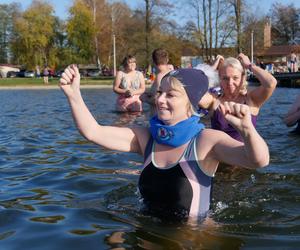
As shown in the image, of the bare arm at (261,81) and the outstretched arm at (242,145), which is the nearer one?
the outstretched arm at (242,145)

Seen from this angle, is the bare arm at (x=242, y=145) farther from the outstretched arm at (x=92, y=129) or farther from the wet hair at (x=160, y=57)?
the wet hair at (x=160, y=57)

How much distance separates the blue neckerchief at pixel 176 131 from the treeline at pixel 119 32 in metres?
47.7

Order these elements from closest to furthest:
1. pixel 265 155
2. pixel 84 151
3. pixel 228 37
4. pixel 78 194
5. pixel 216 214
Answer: pixel 265 155 → pixel 216 214 → pixel 78 194 → pixel 84 151 → pixel 228 37

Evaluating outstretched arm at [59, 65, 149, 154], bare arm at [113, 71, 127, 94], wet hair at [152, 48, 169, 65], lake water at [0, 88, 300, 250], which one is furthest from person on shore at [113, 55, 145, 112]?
outstretched arm at [59, 65, 149, 154]

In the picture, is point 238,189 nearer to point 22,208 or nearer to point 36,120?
point 22,208

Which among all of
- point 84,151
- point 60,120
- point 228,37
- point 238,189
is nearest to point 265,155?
point 238,189

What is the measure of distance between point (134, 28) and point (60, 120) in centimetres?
4780

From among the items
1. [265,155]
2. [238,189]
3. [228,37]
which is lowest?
[238,189]

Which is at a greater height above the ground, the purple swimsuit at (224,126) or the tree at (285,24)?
the tree at (285,24)

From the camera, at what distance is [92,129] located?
148 inches

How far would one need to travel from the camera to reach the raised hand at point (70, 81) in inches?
140

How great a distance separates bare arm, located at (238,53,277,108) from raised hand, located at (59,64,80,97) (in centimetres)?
262

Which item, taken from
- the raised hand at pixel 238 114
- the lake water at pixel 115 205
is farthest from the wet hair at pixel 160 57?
the raised hand at pixel 238 114

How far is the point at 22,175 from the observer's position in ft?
20.6
